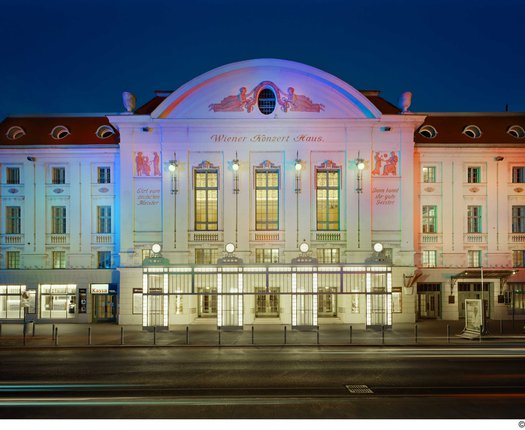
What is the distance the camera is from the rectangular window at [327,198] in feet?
114

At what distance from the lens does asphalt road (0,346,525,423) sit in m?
13.7

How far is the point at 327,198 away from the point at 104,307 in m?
17.7

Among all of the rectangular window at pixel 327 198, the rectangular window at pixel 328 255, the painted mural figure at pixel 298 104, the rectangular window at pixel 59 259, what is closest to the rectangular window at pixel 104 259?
the rectangular window at pixel 59 259

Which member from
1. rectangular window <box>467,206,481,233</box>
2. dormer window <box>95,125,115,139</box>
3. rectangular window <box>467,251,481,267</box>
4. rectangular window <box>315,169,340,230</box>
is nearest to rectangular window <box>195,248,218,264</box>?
rectangular window <box>315,169,340,230</box>

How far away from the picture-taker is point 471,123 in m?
38.6

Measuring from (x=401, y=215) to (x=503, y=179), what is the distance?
857 centimetres

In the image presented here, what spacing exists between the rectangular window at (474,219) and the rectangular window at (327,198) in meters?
10.2

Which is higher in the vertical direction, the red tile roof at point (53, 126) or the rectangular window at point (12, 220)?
the red tile roof at point (53, 126)

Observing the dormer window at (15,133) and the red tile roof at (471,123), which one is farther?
the dormer window at (15,133)

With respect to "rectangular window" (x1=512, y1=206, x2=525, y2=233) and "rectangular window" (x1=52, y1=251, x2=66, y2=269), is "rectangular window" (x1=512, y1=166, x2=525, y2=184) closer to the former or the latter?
"rectangular window" (x1=512, y1=206, x2=525, y2=233)

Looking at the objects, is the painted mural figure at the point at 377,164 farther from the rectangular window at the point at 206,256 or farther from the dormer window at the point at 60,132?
the dormer window at the point at 60,132

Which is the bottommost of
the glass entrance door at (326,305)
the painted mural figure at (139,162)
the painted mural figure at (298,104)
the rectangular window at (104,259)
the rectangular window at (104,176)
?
the glass entrance door at (326,305)

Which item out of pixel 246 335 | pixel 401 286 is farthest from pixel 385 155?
pixel 246 335

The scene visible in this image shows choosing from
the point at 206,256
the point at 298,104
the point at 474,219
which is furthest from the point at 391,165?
the point at 206,256
